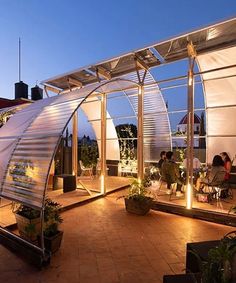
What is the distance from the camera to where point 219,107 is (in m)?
8.77

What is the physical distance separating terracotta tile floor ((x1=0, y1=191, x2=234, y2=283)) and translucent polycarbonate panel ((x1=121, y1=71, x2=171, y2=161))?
4806mm

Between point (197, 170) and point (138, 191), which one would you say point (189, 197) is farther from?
point (197, 170)

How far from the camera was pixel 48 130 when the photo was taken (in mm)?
4008

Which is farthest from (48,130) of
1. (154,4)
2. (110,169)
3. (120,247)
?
(154,4)

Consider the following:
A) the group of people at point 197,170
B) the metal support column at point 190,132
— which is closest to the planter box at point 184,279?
the metal support column at point 190,132

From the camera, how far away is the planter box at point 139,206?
579 centimetres

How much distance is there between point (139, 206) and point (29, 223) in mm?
2625

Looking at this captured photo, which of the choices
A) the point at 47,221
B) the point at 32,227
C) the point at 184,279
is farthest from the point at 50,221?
the point at 184,279

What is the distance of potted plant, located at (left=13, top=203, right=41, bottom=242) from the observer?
3.84 meters

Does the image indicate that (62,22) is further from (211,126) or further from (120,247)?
(120,247)

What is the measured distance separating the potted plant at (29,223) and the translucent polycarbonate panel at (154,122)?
6.91 metres

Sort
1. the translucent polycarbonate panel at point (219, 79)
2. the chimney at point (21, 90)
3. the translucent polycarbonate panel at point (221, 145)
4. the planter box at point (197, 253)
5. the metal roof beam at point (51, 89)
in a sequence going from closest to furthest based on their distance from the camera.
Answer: the planter box at point (197, 253)
the translucent polycarbonate panel at point (219, 79)
the translucent polycarbonate panel at point (221, 145)
the metal roof beam at point (51, 89)
the chimney at point (21, 90)

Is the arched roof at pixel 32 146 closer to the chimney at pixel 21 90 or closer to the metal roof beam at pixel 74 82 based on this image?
the metal roof beam at pixel 74 82

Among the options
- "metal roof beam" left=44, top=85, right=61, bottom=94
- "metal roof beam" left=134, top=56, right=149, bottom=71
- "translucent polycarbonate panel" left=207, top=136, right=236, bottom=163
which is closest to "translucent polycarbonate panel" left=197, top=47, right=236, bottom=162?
"translucent polycarbonate panel" left=207, top=136, right=236, bottom=163
